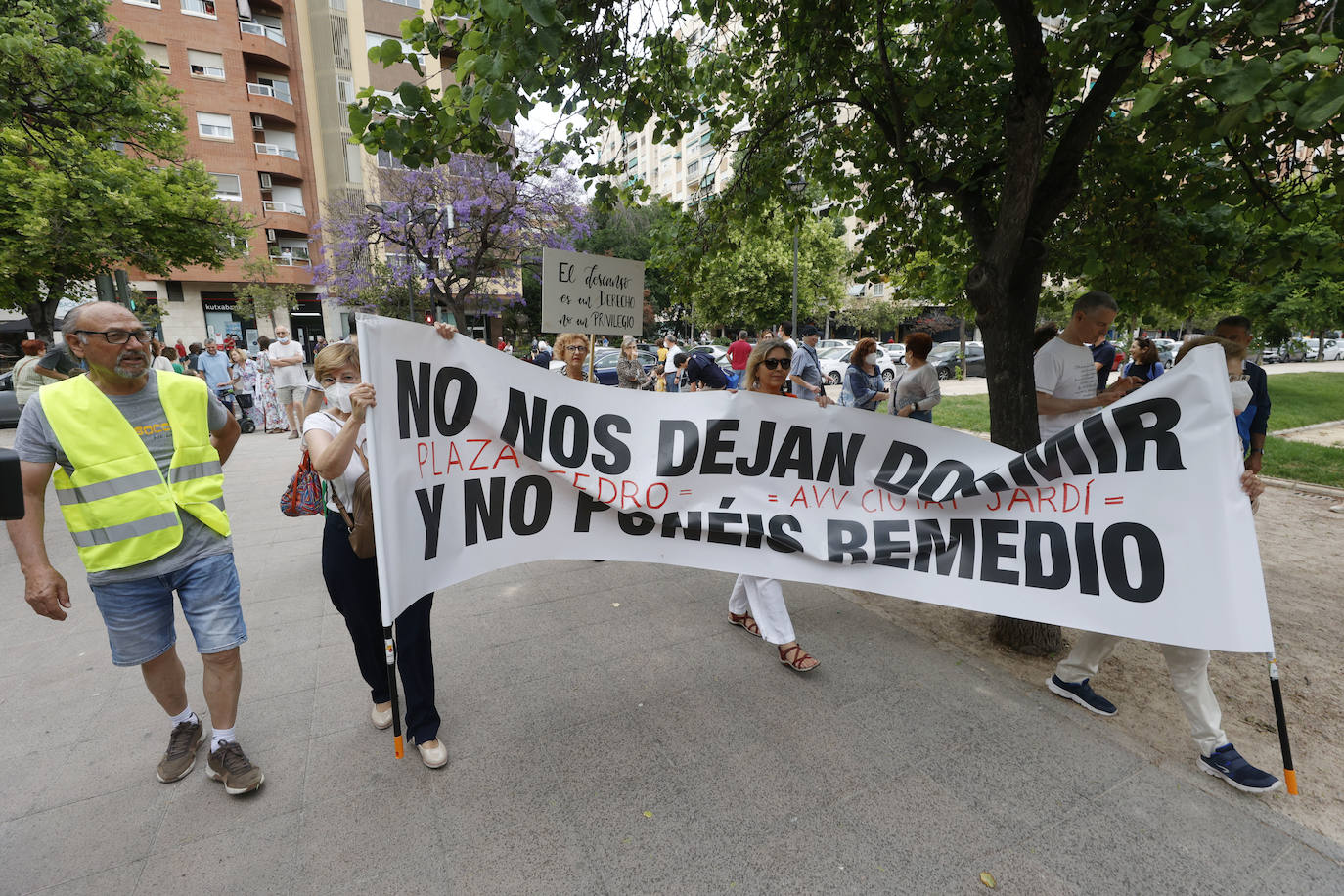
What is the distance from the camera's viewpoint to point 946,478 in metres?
3.19

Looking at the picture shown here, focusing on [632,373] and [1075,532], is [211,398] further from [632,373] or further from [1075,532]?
[632,373]

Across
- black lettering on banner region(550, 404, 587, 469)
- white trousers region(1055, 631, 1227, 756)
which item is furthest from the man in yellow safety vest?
white trousers region(1055, 631, 1227, 756)

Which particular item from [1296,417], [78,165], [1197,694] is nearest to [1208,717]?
[1197,694]

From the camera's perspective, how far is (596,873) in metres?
2.25

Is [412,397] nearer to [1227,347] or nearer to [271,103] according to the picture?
[1227,347]

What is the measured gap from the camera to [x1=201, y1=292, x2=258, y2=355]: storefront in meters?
31.7

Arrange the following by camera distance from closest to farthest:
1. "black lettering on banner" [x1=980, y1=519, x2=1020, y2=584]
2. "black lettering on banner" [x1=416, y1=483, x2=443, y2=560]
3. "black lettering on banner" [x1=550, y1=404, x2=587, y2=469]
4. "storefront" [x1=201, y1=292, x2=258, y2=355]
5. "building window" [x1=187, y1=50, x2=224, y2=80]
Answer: "black lettering on banner" [x1=416, y1=483, x2=443, y2=560] < "black lettering on banner" [x1=980, y1=519, x2=1020, y2=584] < "black lettering on banner" [x1=550, y1=404, x2=587, y2=469] < "building window" [x1=187, y1=50, x2=224, y2=80] < "storefront" [x1=201, y1=292, x2=258, y2=355]

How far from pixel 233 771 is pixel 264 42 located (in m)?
39.8

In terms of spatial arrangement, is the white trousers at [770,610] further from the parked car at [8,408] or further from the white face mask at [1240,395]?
the parked car at [8,408]

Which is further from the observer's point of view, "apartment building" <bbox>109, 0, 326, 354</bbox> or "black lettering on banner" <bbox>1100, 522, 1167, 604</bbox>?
"apartment building" <bbox>109, 0, 326, 354</bbox>

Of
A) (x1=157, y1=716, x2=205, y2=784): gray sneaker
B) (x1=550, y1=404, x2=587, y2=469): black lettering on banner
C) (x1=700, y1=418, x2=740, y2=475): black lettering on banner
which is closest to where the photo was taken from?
(x1=157, y1=716, x2=205, y2=784): gray sneaker

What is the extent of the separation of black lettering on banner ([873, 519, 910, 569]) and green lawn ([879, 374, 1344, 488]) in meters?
8.29

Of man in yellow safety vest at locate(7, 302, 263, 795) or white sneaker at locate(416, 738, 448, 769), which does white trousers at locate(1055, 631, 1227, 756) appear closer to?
white sneaker at locate(416, 738, 448, 769)

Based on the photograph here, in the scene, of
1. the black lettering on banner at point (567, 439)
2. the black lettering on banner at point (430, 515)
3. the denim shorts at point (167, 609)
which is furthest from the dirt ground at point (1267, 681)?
the denim shorts at point (167, 609)
